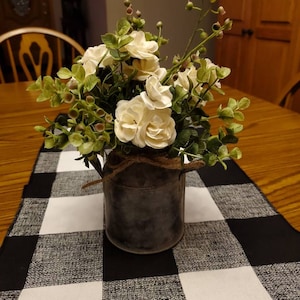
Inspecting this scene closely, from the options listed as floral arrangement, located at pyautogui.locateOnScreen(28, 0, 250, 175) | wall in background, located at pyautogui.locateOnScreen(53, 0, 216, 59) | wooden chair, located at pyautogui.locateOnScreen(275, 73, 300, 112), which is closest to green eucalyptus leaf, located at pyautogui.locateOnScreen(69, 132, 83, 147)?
floral arrangement, located at pyautogui.locateOnScreen(28, 0, 250, 175)

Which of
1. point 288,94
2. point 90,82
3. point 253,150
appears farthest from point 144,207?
point 288,94

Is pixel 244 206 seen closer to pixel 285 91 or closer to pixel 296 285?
pixel 296 285

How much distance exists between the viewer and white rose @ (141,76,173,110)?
371 millimetres

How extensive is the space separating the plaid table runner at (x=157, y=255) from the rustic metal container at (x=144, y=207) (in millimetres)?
20

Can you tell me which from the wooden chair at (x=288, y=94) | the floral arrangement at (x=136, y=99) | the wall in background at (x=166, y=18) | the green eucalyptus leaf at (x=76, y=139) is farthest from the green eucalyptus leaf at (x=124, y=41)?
the wall in background at (x=166, y=18)

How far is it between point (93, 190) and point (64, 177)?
0.09m

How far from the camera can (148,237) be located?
477mm

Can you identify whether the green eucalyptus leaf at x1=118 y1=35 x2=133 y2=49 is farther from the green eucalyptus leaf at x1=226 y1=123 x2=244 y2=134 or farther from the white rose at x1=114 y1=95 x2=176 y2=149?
the green eucalyptus leaf at x1=226 y1=123 x2=244 y2=134

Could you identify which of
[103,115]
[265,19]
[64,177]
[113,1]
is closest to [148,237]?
[103,115]

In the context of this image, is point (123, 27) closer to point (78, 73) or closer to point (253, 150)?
point (78, 73)

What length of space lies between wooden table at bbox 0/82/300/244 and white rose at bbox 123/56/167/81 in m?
0.32

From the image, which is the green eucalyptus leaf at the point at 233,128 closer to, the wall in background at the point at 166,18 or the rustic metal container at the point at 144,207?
the rustic metal container at the point at 144,207

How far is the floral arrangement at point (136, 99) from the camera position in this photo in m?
0.38

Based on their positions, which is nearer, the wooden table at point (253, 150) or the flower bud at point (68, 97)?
the flower bud at point (68, 97)
